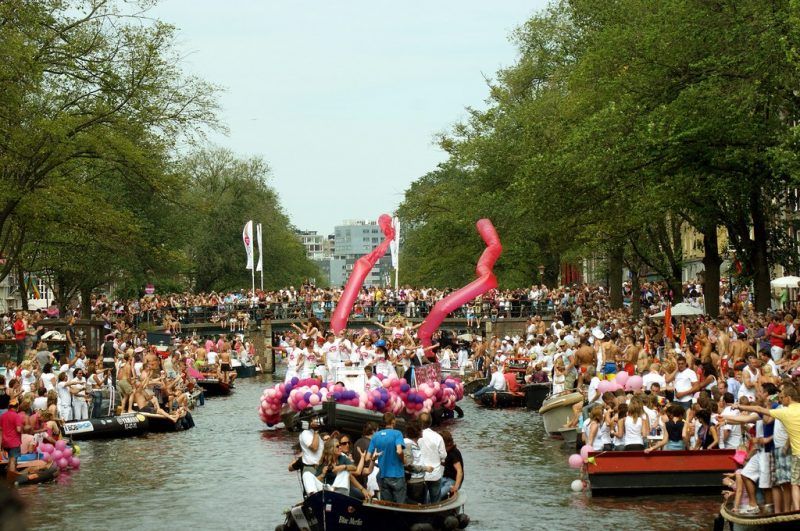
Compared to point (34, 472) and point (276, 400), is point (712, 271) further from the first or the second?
point (34, 472)

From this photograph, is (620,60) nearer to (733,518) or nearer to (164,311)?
(733,518)

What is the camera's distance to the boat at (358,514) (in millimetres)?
13812

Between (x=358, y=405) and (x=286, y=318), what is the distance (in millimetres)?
44318

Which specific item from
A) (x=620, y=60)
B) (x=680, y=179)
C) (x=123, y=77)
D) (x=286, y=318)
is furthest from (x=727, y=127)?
(x=286, y=318)

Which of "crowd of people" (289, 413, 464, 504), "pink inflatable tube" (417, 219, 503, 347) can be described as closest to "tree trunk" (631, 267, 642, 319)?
"pink inflatable tube" (417, 219, 503, 347)

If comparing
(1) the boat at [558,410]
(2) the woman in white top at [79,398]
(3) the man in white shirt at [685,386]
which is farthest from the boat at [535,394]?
(3) the man in white shirt at [685,386]

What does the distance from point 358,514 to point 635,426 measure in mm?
6750

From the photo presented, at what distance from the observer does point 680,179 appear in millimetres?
35375

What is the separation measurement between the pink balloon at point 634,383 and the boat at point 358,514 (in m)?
9.17

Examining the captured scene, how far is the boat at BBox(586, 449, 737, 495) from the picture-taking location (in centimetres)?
1836

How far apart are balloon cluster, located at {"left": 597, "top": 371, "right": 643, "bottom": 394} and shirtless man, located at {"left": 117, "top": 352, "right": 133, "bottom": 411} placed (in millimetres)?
13667

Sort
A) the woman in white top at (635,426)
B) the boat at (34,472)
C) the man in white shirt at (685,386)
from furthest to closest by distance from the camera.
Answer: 1. the man in white shirt at (685,386)
2. the boat at (34,472)
3. the woman in white top at (635,426)

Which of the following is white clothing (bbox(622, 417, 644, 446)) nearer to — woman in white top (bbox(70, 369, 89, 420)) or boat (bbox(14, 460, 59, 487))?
boat (bbox(14, 460, 59, 487))

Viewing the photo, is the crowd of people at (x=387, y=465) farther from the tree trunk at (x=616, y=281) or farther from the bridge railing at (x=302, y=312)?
the bridge railing at (x=302, y=312)
